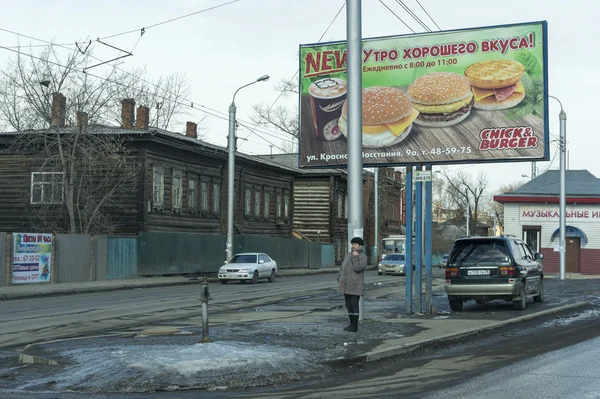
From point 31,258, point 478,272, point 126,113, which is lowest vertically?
point 31,258

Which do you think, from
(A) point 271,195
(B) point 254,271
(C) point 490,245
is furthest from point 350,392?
(A) point 271,195

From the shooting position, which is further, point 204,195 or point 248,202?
point 248,202

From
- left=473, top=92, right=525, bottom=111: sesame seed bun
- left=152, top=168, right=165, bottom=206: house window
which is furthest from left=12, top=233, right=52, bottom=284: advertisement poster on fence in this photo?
left=473, top=92, right=525, bottom=111: sesame seed bun

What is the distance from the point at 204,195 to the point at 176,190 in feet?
11.8

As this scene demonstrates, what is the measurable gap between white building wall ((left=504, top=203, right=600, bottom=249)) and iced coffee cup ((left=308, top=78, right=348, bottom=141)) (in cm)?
3286

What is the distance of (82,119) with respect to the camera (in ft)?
113

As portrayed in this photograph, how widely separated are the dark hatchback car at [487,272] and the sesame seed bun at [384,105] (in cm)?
357

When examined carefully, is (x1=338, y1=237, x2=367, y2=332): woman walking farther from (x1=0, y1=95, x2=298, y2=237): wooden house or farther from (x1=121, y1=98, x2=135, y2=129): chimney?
(x1=121, y1=98, x2=135, y2=129): chimney

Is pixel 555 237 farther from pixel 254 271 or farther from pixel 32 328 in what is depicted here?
pixel 32 328

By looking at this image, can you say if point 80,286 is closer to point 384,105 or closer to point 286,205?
point 384,105

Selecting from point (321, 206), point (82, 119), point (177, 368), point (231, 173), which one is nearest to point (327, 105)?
point (177, 368)

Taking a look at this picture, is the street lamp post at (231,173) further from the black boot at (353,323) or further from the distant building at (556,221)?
the black boot at (353,323)

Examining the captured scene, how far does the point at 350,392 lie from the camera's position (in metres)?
8.45

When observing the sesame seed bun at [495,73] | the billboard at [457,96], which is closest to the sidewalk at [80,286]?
the billboard at [457,96]
